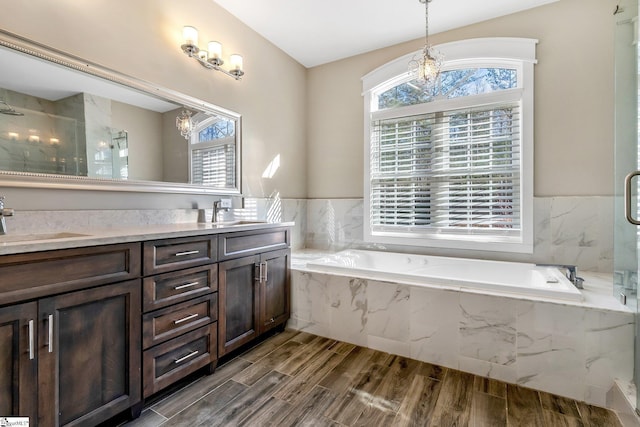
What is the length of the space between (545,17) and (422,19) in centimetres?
102

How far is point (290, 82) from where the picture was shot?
11.4 ft

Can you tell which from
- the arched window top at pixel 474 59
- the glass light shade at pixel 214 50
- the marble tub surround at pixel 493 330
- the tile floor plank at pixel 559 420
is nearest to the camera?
the tile floor plank at pixel 559 420

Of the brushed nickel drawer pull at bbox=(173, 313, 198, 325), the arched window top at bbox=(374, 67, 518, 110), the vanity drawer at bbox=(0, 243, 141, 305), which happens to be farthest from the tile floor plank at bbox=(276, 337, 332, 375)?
the arched window top at bbox=(374, 67, 518, 110)

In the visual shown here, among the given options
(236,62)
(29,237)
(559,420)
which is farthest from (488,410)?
(236,62)

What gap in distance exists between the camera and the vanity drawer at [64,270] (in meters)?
1.08

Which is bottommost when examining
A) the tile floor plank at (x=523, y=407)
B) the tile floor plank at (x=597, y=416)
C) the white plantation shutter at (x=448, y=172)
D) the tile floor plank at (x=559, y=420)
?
the tile floor plank at (x=597, y=416)

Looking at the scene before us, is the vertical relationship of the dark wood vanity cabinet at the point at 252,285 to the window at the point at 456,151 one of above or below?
below

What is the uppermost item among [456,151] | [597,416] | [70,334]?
[456,151]

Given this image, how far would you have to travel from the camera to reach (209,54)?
7.89 feet

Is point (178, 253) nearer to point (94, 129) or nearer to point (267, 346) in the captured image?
point (94, 129)

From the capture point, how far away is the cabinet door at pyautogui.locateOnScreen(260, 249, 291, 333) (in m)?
2.27

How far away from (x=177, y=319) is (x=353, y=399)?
3.53 ft

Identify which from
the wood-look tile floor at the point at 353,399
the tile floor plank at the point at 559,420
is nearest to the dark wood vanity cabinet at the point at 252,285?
the wood-look tile floor at the point at 353,399

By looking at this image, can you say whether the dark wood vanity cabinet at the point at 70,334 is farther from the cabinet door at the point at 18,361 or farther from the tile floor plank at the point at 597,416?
the tile floor plank at the point at 597,416
